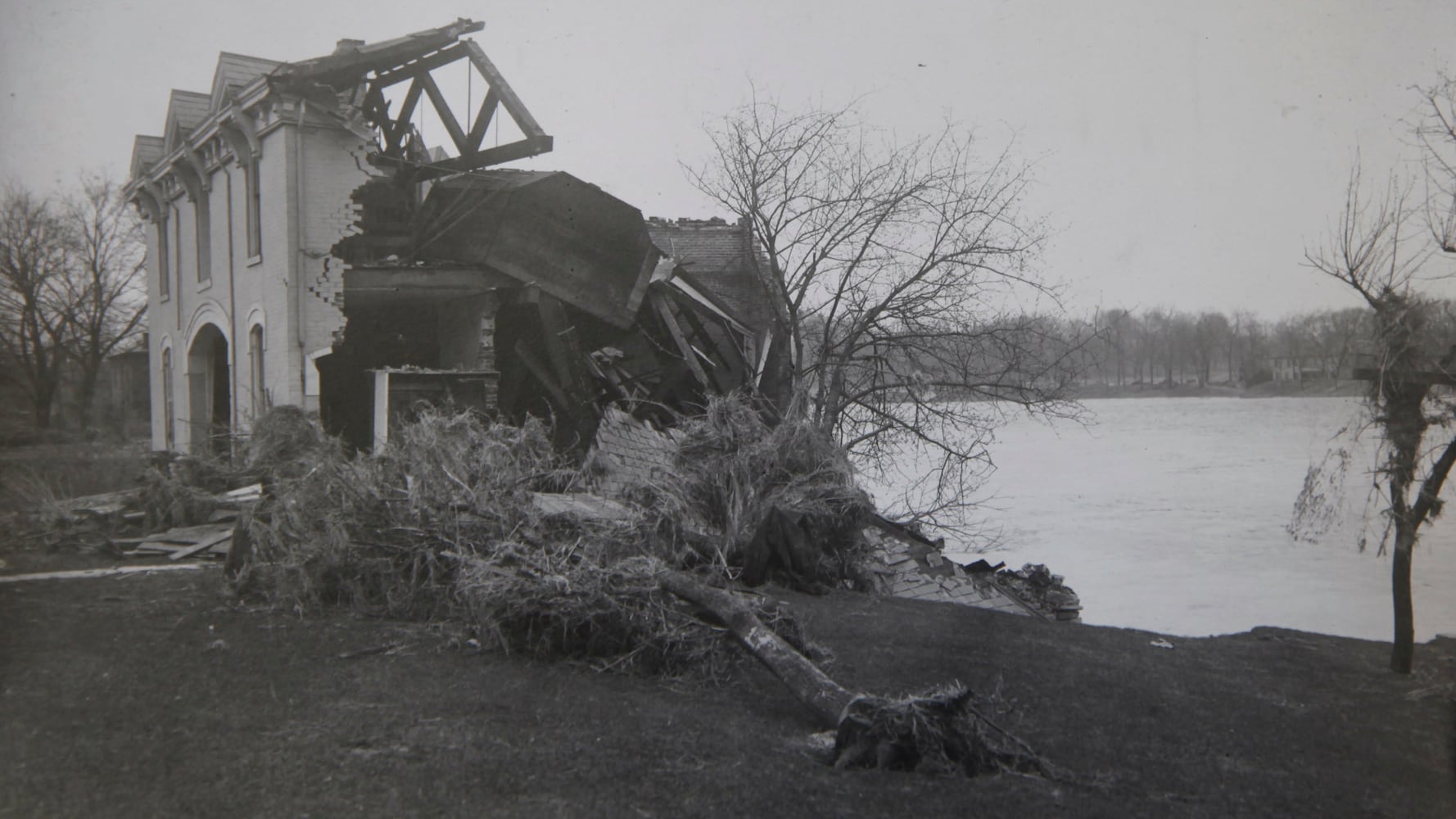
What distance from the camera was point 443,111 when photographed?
564 inches

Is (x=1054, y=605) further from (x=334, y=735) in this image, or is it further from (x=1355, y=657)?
(x=334, y=735)

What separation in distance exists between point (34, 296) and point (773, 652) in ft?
50.6

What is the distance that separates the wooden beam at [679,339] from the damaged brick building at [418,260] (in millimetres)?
32

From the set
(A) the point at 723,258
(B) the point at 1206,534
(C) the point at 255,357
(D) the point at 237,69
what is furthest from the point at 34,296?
(B) the point at 1206,534

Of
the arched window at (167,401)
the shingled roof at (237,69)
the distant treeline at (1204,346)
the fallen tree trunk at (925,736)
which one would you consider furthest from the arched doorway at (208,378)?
the fallen tree trunk at (925,736)

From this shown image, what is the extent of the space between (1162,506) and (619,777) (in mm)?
19060

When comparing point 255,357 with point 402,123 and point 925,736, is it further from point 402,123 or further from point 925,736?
point 925,736

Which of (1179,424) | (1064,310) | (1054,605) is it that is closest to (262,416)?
(1054,605)

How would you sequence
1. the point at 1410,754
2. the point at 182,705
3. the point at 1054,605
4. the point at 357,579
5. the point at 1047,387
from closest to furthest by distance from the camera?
the point at 182,705 → the point at 1410,754 → the point at 357,579 → the point at 1054,605 → the point at 1047,387

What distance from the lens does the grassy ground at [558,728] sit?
426 centimetres

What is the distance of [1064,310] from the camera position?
17047mm

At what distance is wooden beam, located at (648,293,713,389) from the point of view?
1537 centimetres

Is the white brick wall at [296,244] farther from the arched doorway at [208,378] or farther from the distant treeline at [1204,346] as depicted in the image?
the distant treeline at [1204,346]

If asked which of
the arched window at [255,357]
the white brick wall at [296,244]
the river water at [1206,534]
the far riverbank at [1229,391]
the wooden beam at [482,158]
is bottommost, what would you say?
the river water at [1206,534]
